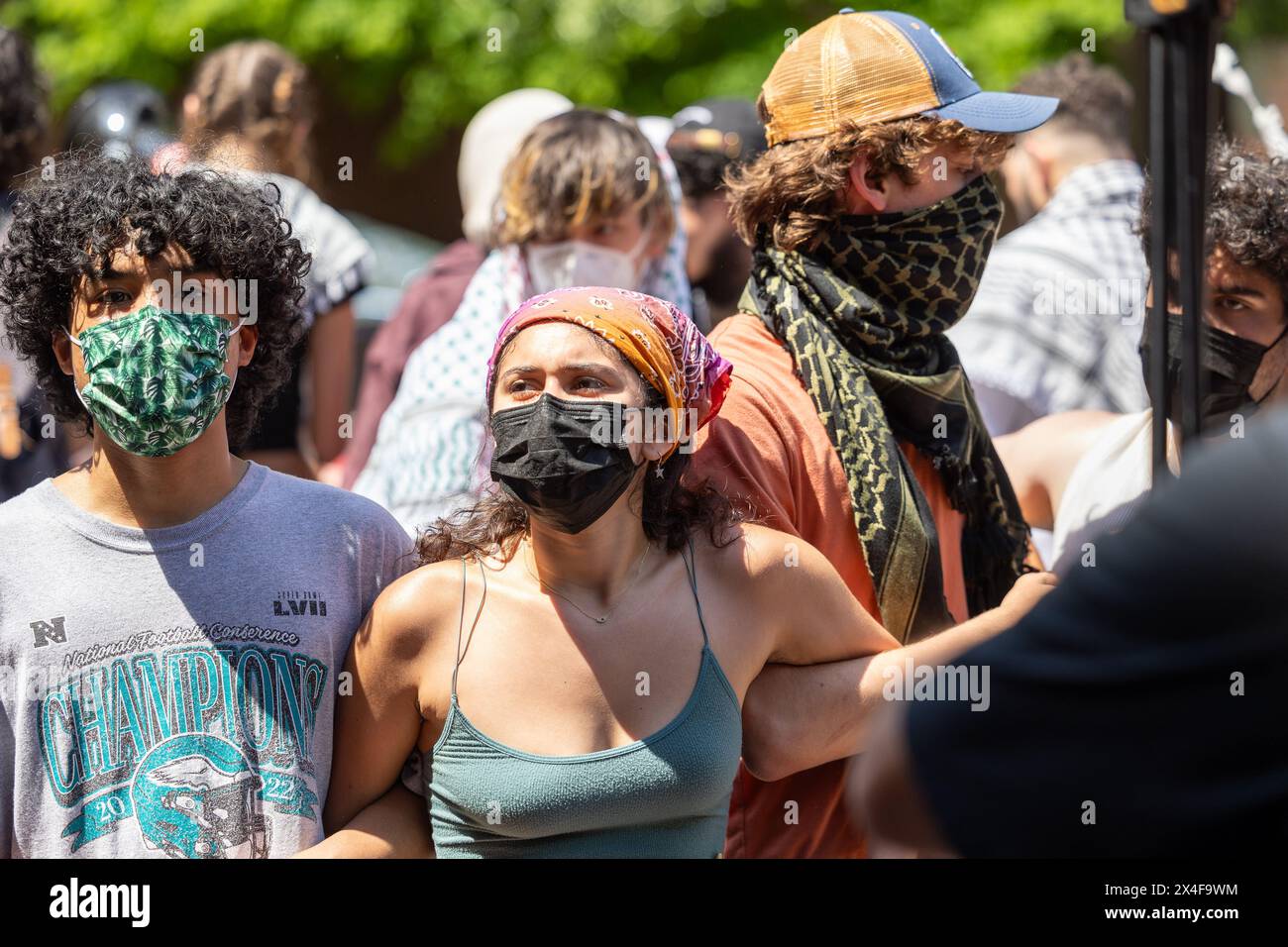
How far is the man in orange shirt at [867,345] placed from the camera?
271cm

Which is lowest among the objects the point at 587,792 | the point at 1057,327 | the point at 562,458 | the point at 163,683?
the point at 587,792

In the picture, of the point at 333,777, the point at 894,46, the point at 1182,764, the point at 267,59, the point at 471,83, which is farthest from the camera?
the point at 471,83

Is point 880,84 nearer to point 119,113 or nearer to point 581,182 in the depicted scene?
point 581,182

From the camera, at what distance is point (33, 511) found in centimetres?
234

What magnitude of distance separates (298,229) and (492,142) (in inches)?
43.0

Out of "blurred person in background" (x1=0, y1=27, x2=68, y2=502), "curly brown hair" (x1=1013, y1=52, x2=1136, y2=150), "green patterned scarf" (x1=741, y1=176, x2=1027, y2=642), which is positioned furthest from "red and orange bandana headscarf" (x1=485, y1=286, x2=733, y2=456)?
"curly brown hair" (x1=1013, y1=52, x2=1136, y2=150)

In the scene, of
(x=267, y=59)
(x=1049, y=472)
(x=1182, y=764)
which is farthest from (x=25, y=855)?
(x=267, y=59)

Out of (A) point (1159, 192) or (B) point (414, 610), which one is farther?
(B) point (414, 610)

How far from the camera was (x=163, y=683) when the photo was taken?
2279mm

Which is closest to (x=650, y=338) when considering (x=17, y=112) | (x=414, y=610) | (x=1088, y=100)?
(x=414, y=610)

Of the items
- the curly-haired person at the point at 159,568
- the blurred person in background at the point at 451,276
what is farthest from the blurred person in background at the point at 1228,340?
the blurred person in background at the point at 451,276

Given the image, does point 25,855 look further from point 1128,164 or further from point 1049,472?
point 1128,164

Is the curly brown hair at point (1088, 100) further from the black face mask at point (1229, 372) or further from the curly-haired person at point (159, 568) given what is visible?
the curly-haired person at point (159, 568)
